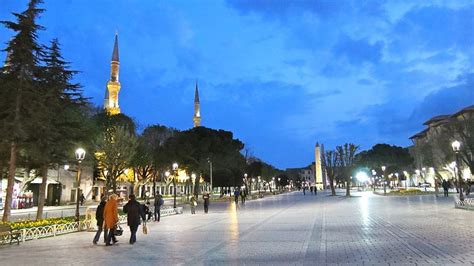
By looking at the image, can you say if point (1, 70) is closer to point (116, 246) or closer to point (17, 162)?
point (17, 162)

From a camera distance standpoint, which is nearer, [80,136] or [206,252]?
[206,252]

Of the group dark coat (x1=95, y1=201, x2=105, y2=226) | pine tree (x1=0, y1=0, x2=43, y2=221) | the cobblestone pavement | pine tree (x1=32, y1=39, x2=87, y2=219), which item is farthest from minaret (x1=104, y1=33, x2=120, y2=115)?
the cobblestone pavement

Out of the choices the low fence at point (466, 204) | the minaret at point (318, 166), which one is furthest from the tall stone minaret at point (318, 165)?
the low fence at point (466, 204)

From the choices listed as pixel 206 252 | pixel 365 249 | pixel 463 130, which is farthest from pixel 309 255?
pixel 463 130

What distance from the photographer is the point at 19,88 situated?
16109 millimetres

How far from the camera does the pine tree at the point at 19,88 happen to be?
15727mm

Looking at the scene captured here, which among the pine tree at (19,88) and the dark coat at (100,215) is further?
the pine tree at (19,88)

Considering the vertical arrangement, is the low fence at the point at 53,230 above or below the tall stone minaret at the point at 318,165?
below

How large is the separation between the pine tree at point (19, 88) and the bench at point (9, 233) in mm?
3245

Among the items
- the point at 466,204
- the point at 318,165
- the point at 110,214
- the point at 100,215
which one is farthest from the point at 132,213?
the point at 318,165

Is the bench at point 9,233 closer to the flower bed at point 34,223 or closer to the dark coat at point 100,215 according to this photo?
the flower bed at point 34,223

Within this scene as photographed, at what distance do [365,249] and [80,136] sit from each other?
14346 mm

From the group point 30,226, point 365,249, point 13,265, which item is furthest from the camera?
point 30,226

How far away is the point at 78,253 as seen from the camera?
36.3 ft
